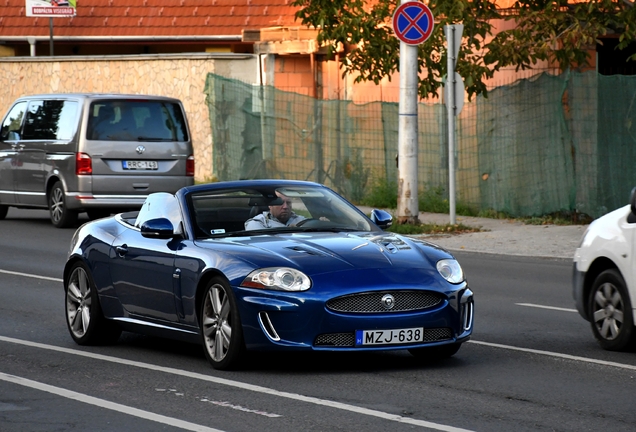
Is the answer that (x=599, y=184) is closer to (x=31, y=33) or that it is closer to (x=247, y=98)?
(x=247, y=98)

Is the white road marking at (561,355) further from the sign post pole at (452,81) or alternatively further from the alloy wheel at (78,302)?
the sign post pole at (452,81)

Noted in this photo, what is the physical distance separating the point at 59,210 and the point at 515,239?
23.7 feet

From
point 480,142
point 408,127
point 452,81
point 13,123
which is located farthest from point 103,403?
point 480,142

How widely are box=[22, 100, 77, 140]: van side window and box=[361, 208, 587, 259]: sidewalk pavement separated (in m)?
5.70

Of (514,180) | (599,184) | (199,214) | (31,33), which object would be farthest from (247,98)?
(199,214)

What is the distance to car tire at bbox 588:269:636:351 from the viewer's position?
956 cm

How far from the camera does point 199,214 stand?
978 cm

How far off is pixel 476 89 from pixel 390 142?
4.07 metres

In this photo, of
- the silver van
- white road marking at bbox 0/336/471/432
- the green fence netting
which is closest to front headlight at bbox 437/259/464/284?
white road marking at bbox 0/336/471/432

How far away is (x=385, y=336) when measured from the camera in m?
8.58

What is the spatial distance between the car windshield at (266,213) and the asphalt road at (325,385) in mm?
893

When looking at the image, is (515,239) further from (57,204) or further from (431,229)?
(57,204)

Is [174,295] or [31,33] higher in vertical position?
[31,33]

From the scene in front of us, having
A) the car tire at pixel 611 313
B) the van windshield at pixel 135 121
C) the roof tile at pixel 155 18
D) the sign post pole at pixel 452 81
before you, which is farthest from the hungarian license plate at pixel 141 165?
the roof tile at pixel 155 18
